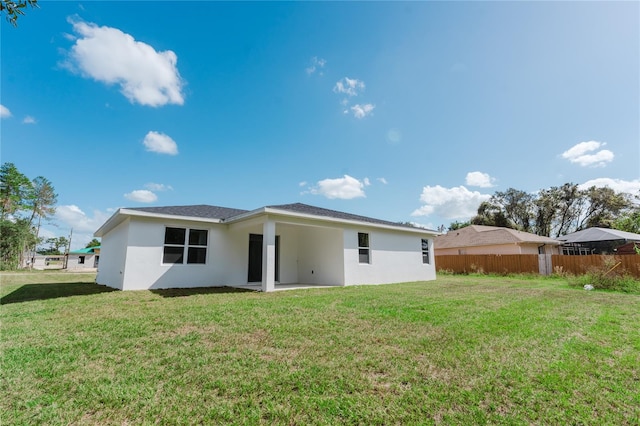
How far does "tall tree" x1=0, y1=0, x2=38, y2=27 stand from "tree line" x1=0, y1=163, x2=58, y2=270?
112 ft

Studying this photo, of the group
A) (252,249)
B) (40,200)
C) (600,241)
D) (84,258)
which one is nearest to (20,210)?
(40,200)

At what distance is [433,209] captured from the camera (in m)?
41.9

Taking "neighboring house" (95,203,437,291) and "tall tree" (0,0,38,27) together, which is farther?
"neighboring house" (95,203,437,291)

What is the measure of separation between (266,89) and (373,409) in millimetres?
12855

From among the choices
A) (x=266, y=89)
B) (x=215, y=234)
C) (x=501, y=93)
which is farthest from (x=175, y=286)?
(x=501, y=93)

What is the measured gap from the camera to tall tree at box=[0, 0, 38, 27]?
2.94 m

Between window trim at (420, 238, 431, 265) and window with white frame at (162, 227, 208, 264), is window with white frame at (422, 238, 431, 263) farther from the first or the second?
window with white frame at (162, 227, 208, 264)

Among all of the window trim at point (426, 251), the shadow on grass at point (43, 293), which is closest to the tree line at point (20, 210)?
the shadow on grass at point (43, 293)

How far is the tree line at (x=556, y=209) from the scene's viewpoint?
3291 cm

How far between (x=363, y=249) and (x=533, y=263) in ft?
40.2

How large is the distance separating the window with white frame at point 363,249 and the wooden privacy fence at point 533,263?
10.6 meters

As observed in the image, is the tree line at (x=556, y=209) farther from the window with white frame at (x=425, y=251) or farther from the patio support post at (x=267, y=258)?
the patio support post at (x=267, y=258)

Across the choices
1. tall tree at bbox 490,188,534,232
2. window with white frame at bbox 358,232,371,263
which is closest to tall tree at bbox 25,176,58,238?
window with white frame at bbox 358,232,371,263

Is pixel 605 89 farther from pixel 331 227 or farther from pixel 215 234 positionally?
pixel 215 234
